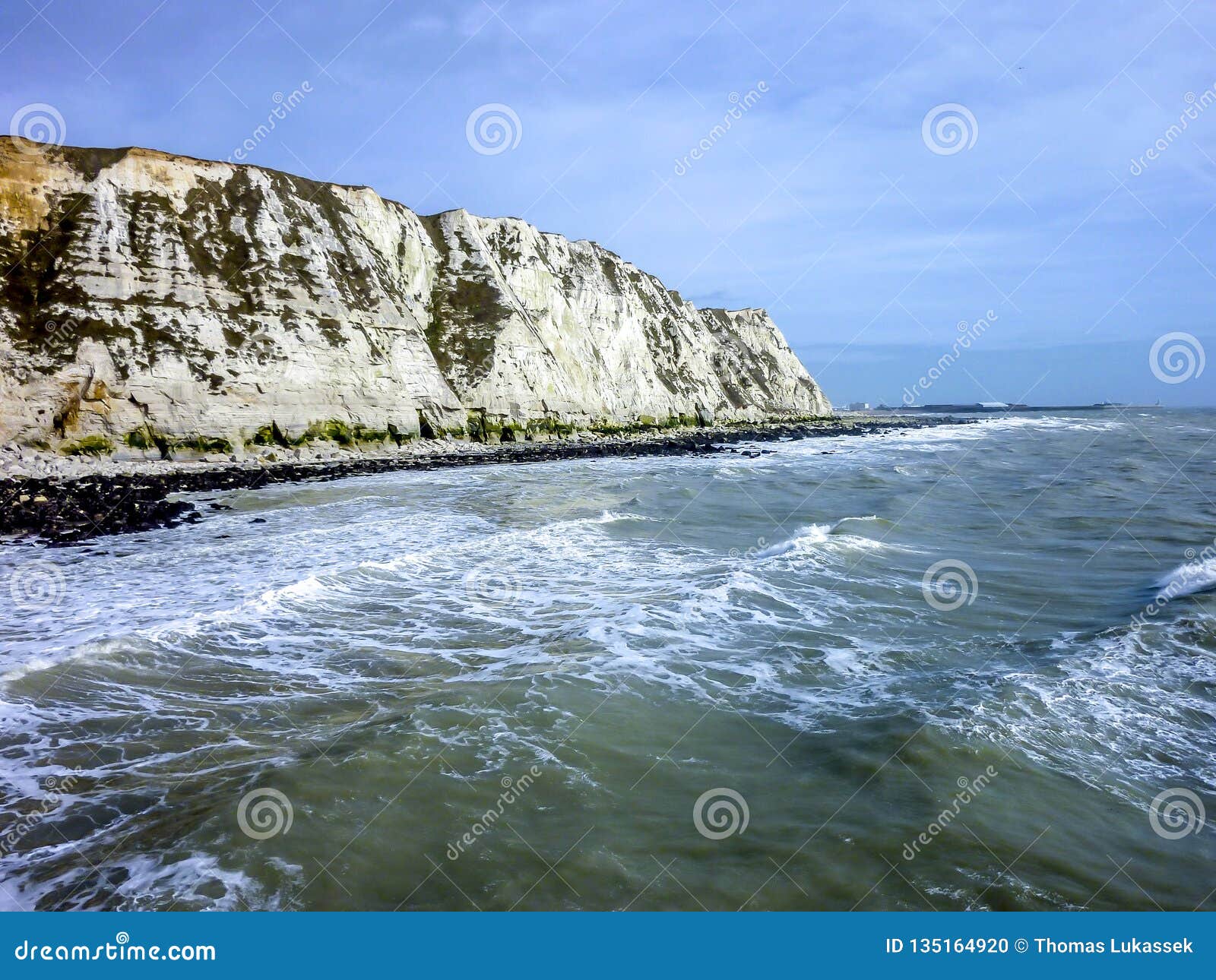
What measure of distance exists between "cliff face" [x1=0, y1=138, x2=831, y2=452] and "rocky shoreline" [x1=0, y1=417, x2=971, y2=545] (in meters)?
1.84

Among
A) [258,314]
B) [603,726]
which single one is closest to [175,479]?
[258,314]

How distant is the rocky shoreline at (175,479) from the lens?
1636 centimetres

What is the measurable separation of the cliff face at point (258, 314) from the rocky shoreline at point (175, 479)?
6.02 feet

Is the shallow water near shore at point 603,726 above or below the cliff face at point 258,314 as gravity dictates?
below

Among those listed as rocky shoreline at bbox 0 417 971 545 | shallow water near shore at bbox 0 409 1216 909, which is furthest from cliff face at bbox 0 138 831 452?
shallow water near shore at bbox 0 409 1216 909

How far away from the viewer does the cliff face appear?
27.6m

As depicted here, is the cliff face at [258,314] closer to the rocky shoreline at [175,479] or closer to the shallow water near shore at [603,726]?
the rocky shoreline at [175,479]

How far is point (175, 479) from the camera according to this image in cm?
2425

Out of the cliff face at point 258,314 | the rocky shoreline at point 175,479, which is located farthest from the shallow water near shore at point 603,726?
the cliff face at point 258,314

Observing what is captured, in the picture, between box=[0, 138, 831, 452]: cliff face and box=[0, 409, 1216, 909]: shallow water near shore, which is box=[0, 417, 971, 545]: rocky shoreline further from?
box=[0, 409, 1216, 909]: shallow water near shore

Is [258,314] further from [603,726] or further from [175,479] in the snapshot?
[603,726]

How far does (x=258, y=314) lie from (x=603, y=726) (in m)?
33.7
